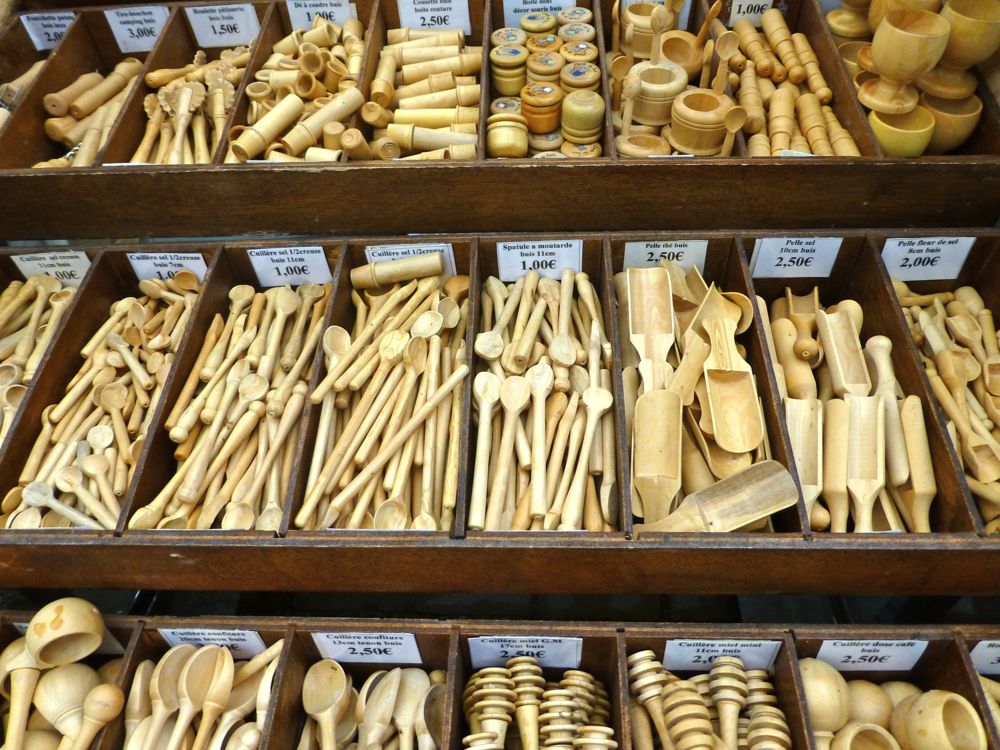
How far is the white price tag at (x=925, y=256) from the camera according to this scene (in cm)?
157

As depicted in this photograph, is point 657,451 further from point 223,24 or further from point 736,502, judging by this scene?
point 223,24

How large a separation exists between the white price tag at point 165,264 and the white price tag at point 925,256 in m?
1.61

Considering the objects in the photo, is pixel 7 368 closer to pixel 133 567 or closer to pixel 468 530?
pixel 133 567

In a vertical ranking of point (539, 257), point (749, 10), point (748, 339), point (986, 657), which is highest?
point (749, 10)

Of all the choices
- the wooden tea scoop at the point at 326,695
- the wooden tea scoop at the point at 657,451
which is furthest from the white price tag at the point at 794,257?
the wooden tea scoop at the point at 326,695

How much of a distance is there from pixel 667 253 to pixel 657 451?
0.53 metres

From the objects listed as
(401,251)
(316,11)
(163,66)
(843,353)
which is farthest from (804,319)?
(163,66)

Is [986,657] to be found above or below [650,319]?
below

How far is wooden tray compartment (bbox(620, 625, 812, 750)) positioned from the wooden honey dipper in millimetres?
53

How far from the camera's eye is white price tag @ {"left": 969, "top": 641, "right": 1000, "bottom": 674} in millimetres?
1188

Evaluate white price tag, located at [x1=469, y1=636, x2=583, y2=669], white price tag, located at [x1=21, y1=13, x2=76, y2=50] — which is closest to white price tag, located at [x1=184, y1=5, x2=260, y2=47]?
white price tag, located at [x1=21, y1=13, x2=76, y2=50]

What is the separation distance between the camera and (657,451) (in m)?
1.31

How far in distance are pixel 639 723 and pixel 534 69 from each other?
158cm

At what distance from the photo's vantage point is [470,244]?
1.62 metres
